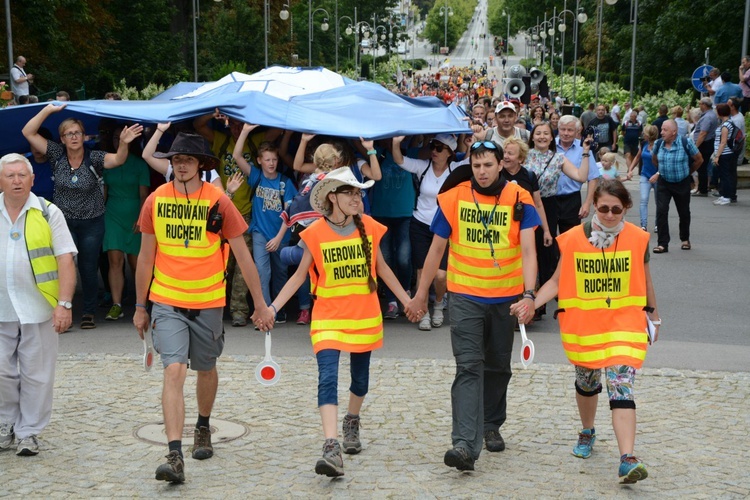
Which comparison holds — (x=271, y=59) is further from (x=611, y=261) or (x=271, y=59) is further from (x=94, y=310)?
(x=611, y=261)

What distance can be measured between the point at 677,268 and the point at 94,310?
7.41 meters

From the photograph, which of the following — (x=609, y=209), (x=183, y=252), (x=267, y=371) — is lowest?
(x=267, y=371)

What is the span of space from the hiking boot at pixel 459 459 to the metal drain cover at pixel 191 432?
1574 millimetres

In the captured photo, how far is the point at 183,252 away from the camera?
6605 millimetres

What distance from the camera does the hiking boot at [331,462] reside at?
20.2 ft

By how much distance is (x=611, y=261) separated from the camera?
6465 millimetres

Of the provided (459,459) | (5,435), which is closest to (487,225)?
(459,459)

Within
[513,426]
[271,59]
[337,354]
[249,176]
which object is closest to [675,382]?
[513,426]

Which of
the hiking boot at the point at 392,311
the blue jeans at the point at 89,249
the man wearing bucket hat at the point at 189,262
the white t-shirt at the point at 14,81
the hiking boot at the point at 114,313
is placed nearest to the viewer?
the man wearing bucket hat at the point at 189,262

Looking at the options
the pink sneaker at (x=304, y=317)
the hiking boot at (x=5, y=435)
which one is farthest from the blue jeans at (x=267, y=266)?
the hiking boot at (x=5, y=435)

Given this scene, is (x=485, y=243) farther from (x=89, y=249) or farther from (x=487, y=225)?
(x=89, y=249)

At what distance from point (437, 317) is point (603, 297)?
4603 mm

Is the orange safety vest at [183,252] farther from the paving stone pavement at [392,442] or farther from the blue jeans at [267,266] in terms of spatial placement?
the blue jeans at [267,266]

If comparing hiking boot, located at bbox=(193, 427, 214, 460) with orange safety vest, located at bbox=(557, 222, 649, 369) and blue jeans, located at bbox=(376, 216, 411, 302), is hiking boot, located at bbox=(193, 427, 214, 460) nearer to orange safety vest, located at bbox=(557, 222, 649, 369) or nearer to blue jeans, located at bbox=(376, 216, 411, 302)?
orange safety vest, located at bbox=(557, 222, 649, 369)
